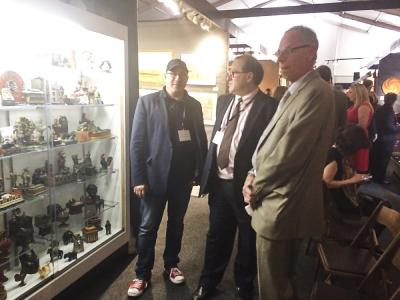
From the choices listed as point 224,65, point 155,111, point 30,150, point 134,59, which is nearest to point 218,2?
point 224,65

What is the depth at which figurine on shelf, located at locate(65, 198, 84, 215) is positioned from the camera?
242cm

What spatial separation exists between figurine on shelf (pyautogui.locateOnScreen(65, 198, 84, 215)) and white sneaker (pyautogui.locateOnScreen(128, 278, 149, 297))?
70 cm

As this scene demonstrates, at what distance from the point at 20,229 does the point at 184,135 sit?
3.93 ft

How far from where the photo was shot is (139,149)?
2.06 meters

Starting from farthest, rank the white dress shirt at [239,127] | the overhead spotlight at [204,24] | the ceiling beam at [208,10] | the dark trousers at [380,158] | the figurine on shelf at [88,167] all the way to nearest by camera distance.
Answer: the dark trousers at [380,158]
the overhead spotlight at [204,24]
the ceiling beam at [208,10]
the figurine on shelf at [88,167]
the white dress shirt at [239,127]

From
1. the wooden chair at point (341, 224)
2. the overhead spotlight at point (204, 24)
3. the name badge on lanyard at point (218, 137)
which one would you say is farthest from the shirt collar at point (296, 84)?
the overhead spotlight at point (204, 24)

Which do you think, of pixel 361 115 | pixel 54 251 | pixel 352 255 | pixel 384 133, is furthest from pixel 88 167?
pixel 384 133

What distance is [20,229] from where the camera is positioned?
1986mm

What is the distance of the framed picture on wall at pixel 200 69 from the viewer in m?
4.55

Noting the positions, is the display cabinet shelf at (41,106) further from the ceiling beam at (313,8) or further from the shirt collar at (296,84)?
the ceiling beam at (313,8)

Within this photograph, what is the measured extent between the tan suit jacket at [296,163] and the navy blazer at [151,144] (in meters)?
0.79

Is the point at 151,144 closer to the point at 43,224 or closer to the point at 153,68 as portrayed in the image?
the point at 43,224

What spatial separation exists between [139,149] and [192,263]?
1131 millimetres

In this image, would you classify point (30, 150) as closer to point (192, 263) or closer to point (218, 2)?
point (192, 263)
